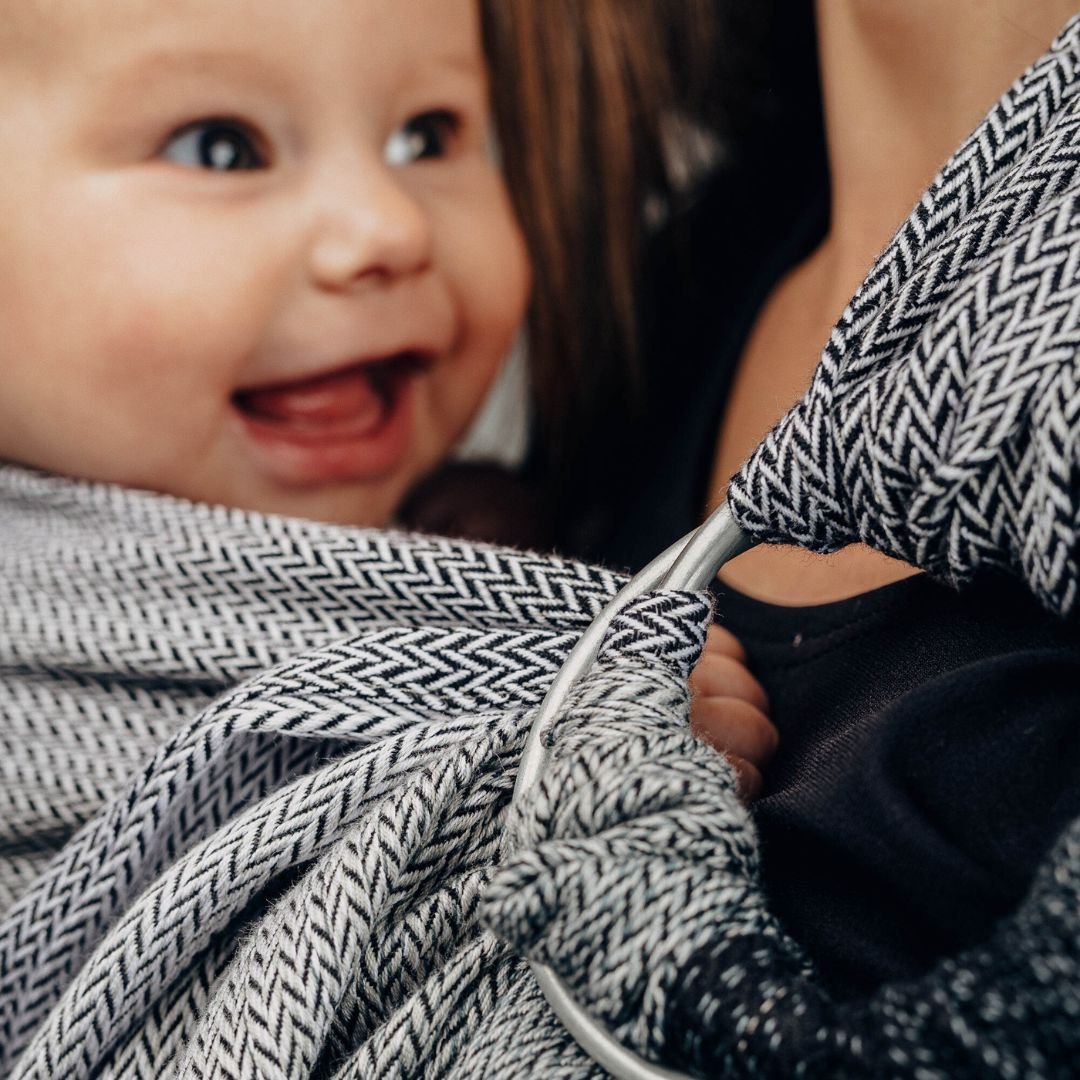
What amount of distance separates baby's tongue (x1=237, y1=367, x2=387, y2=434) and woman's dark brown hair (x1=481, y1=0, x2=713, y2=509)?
0.17 m

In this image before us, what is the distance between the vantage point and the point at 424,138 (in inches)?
20.9

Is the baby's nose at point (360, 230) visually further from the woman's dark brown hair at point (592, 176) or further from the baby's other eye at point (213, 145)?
the woman's dark brown hair at point (592, 176)

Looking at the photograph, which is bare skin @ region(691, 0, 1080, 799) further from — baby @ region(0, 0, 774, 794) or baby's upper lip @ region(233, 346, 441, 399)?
baby's upper lip @ region(233, 346, 441, 399)

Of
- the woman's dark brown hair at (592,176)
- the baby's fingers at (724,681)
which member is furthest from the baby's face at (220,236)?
the baby's fingers at (724,681)

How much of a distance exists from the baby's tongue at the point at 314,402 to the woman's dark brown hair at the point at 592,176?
0.17 meters

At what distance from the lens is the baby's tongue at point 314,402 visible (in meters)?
0.50

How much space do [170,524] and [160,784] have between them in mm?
114

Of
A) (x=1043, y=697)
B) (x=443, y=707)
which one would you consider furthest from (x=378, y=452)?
(x=1043, y=697)

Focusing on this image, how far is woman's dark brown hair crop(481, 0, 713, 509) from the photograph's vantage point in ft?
2.02

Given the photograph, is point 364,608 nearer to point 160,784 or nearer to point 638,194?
point 160,784

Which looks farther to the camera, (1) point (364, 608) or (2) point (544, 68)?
(2) point (544, 68)

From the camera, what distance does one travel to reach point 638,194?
2.19 feet

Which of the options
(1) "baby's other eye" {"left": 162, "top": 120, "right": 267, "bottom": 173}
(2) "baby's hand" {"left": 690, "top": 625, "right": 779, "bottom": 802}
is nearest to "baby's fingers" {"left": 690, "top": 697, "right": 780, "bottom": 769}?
(2) "baby's hand" {"left": 690, "top": 625, "right": 779, "bottom": 802}

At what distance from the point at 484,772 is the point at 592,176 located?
44 cm
